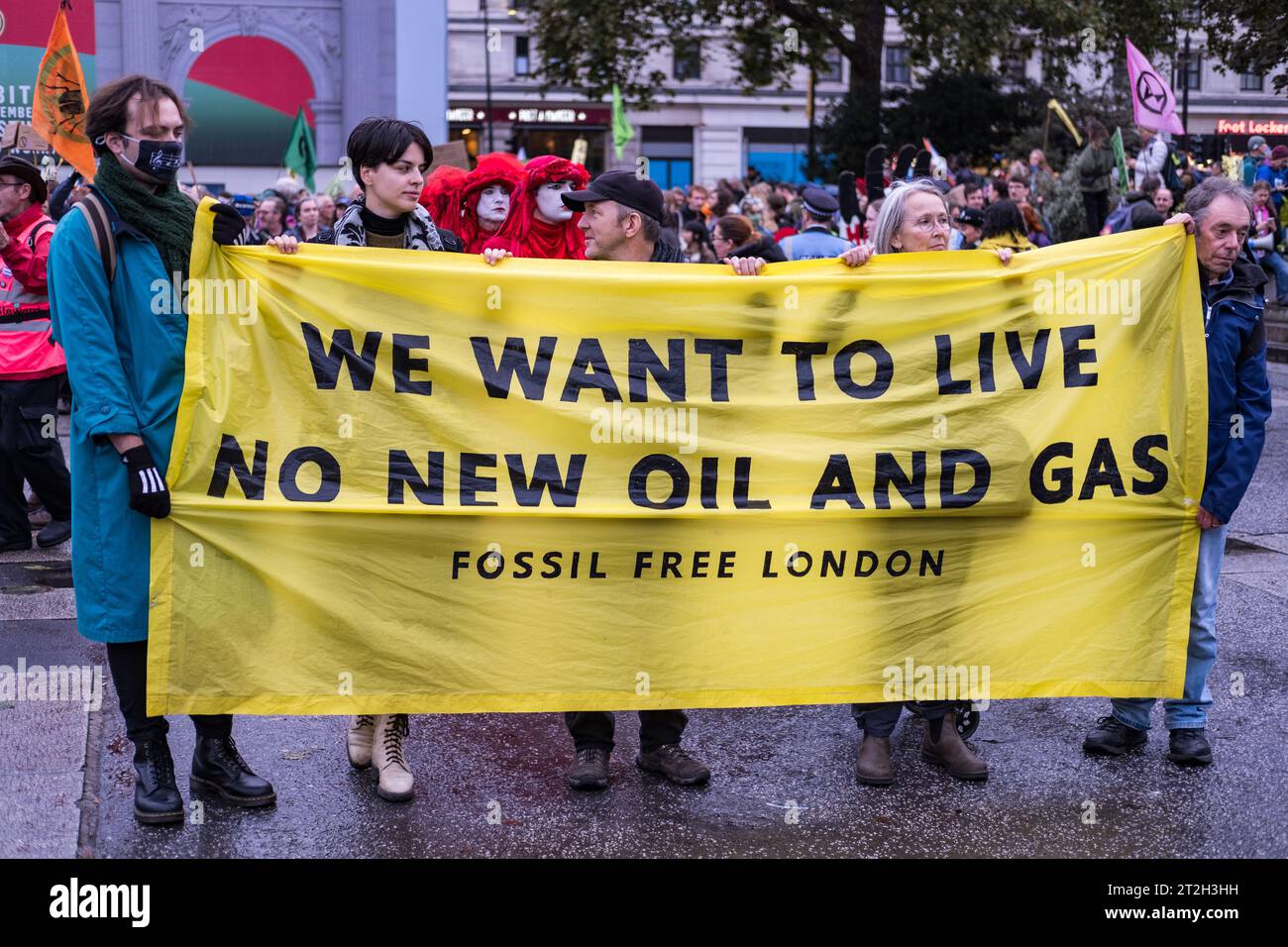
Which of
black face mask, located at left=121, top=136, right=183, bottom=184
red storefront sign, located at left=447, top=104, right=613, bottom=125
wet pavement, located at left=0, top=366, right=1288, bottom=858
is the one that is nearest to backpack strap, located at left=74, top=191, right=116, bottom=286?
black face mask, located at left=121, top=136, right=183, bottom=184

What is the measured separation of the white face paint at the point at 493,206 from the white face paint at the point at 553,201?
0.41 metres

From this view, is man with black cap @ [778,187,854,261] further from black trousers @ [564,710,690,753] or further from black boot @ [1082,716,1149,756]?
black trousers @ [564,710,690,753]

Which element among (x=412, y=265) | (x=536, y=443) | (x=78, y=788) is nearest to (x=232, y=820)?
(x=78, y=788)

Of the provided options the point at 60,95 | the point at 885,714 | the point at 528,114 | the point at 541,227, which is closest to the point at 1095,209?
the point at 60,95

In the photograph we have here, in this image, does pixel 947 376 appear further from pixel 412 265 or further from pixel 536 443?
pixel 412 265

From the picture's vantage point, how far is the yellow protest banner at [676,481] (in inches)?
172

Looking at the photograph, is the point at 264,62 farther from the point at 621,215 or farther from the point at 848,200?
the point at 621,215

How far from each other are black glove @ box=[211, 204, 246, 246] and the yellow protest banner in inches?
2.2

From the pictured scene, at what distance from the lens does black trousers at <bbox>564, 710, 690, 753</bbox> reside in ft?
15.5

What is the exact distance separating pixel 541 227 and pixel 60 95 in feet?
15.0

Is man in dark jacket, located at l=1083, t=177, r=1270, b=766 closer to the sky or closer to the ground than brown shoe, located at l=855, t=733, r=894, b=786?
closer to the sky

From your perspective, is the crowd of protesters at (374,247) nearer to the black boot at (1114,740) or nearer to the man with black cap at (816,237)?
the black boot at (1114,740)

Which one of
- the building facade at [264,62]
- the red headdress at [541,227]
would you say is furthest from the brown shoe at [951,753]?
the building facade at [264,62]
